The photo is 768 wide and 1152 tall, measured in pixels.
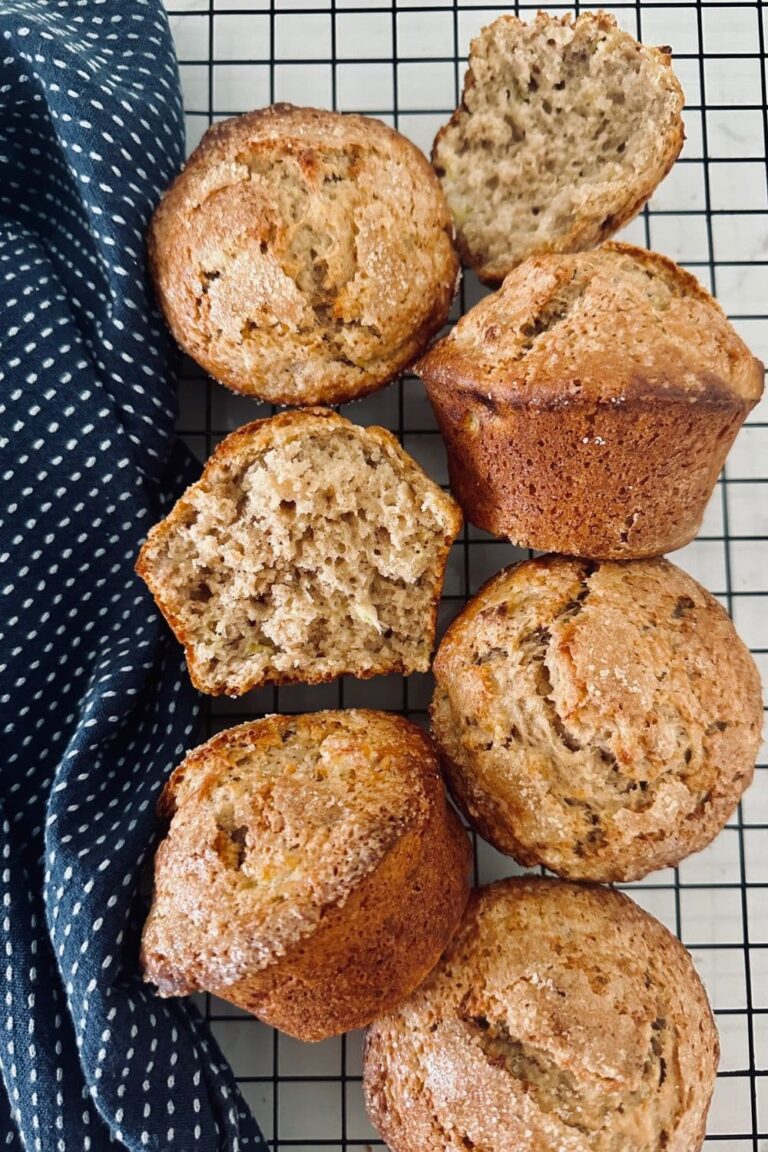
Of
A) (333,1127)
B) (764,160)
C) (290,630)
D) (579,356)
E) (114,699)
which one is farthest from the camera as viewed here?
(764,160)

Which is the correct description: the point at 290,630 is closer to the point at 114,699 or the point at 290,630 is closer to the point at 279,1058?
the point at 114,699

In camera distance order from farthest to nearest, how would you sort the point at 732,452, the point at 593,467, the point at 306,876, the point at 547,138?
the point at 732,452 < the point at 547,138 < the point at 593,467 < the point at 306,876

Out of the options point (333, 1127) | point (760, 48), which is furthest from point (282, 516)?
point (760, 48)

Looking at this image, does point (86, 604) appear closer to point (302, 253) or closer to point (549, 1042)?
point (302, 253)

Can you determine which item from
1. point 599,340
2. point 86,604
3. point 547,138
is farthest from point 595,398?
point 86,604

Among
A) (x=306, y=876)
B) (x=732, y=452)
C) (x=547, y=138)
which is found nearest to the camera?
(x=306, y=876)

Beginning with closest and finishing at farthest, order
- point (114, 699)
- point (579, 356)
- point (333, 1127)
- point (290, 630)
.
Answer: point (579, 356), point (290, 630), point (114, 699), point (333, 1127)

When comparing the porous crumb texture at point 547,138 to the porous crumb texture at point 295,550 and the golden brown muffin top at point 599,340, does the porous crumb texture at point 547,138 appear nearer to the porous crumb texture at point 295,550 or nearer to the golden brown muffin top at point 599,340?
the golden brown muffin top at point 599,340

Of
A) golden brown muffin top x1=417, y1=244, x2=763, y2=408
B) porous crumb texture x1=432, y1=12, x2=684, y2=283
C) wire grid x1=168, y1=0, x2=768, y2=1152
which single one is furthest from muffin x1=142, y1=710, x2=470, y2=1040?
porous crumb texture x1=432, y1=12, x2=684, y2=283
